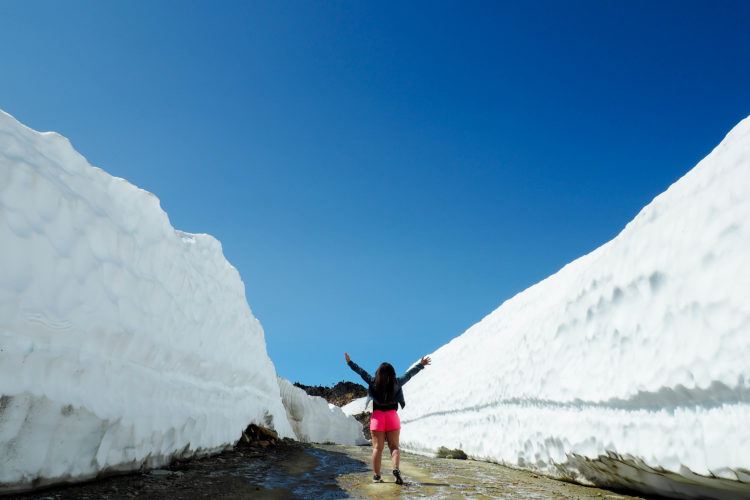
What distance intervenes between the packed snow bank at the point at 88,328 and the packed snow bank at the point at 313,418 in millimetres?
12747

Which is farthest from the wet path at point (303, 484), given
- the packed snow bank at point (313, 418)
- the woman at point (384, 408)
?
the packed snow bank at point (313, 418)

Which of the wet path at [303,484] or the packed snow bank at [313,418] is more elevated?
the packed snow bank at [313,418]

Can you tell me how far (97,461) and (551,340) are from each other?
674cm

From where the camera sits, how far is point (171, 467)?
6711 mm

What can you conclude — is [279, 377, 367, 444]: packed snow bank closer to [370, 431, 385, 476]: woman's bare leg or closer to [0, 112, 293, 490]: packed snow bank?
[0, 112, 293, 490]: packed snow bank

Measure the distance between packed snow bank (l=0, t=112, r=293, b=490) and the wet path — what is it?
32cm

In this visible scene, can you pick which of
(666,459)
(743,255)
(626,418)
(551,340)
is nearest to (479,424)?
(551,340)

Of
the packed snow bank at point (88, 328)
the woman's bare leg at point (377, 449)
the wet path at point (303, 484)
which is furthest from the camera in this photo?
the woman's bare leg at point (377, 449)

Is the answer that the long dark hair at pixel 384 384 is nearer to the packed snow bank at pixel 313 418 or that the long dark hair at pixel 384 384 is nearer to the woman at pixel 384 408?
the woman at pixel 384 408

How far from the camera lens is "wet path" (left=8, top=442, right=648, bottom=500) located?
16.8 feet

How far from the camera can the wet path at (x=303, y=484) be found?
513 centimetres

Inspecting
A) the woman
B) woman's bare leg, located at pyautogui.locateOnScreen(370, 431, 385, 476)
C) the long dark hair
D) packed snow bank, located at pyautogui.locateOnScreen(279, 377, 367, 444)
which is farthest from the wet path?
packed snow bank, located at pyautogui.locateOnScreen(279, 377, 367, 444)

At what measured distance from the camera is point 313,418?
22.8 metres

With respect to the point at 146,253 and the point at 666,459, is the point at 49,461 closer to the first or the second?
the point at 146,253
